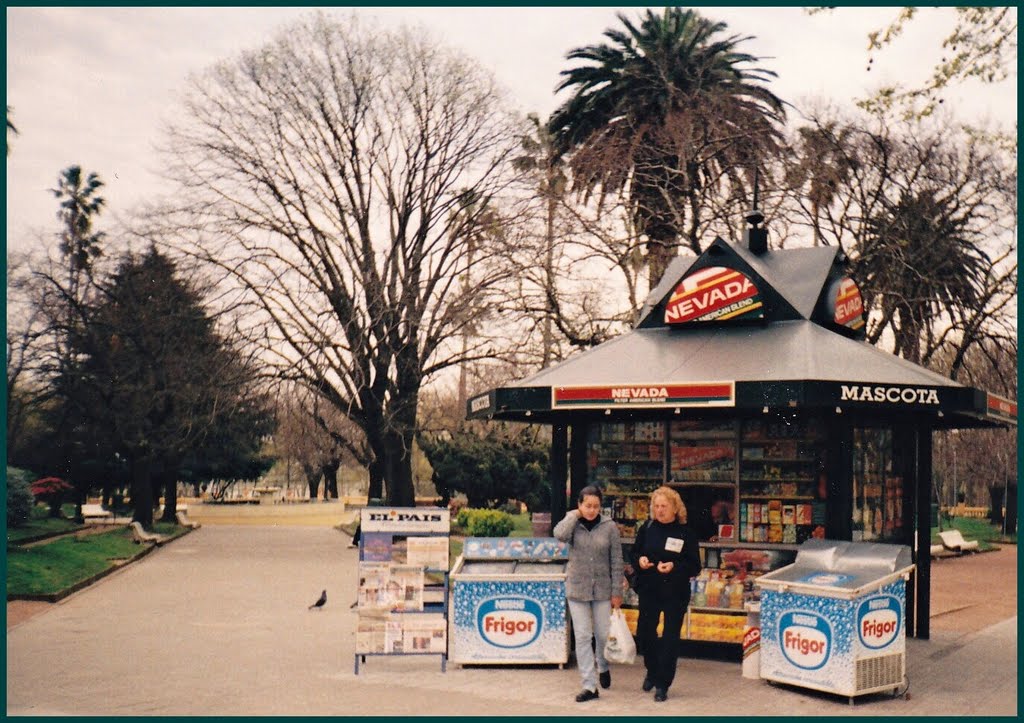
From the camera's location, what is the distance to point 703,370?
430 inches

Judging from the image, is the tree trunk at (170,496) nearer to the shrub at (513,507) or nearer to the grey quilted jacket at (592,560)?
the shrub at (513,507)

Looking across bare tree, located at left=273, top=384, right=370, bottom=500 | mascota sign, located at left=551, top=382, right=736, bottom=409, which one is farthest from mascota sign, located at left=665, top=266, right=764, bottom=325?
bare tree, located at left=273, top=384, right=370, bottom=500

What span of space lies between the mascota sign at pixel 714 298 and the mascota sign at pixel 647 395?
5.83 feet

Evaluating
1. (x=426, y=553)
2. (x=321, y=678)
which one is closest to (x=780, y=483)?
(x=426, y=553)

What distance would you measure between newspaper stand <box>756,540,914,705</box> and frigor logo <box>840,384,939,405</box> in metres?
1.40

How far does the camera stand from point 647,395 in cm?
1066

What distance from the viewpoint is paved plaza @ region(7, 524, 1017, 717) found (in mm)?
8766

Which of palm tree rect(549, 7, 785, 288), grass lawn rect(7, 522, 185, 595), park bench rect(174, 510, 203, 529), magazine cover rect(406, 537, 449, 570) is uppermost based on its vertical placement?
palm tree rect(549, 7, 785, 288)

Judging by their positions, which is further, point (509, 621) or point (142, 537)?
point (142, 537)

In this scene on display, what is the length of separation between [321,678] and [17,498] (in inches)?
698

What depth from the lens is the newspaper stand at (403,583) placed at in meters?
10.3

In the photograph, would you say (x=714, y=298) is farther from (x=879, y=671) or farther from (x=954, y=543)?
(x=954, y=543)

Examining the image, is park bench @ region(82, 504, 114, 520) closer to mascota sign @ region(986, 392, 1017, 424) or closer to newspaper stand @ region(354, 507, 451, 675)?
newspaper stand @ region(354, 507, 451, 675)

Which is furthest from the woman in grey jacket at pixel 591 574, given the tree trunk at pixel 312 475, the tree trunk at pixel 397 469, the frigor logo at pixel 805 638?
the tree trunk at pixel 312 475
